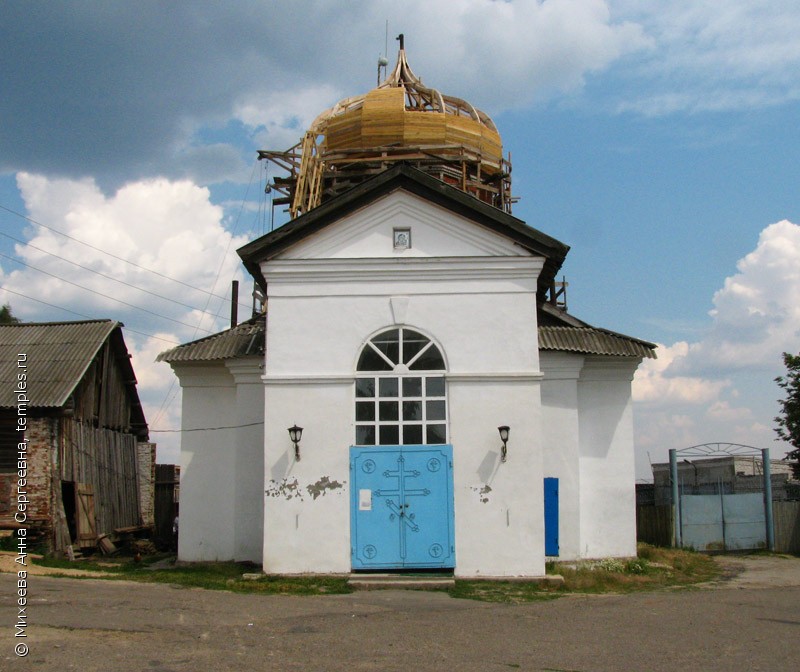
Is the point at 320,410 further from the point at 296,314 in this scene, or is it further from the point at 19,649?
the point at 19,649

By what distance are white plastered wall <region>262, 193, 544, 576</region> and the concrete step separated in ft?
1.84

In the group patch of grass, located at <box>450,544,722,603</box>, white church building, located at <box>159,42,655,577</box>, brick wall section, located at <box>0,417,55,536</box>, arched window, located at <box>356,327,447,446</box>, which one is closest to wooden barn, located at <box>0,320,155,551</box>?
brick wall section, located at <box>0,417,55,536</box>

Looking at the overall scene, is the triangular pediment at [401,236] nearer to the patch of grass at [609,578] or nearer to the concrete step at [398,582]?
the concrete step at [398,582]

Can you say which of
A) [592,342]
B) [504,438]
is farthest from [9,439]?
[592,342]

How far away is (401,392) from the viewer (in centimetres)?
1577

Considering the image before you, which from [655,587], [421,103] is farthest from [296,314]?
[421,103]

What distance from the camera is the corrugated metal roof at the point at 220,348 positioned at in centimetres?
1847

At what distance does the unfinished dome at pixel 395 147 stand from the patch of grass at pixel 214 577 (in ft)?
32.1

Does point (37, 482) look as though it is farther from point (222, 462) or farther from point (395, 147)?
point (395, 147)

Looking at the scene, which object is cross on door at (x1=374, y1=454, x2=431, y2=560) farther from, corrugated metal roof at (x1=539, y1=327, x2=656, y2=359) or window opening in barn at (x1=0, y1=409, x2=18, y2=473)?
window opening in barn at (x1=0, y1=409, x2=18, y2=473)

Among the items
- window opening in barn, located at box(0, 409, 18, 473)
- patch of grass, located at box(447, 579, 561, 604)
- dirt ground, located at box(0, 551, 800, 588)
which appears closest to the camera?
patch of grass, located at box(447, 579, 561, 604)

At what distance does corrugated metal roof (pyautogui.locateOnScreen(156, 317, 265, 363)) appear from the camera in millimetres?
18469

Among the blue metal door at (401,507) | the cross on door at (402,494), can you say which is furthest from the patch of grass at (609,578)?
the cross on door at (402,494)

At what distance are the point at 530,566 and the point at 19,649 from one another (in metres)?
9.00
